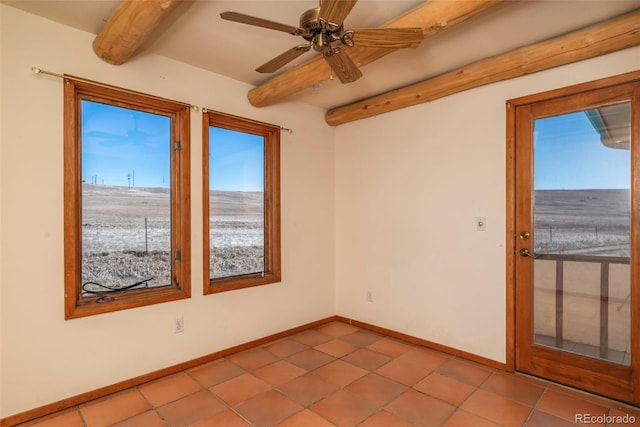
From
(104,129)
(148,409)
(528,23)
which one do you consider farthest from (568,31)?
(148,409)

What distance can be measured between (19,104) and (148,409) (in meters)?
2.17

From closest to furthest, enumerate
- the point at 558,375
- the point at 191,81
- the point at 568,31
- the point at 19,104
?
the point at 19,104
the point at 568,31
the point at 558,375
the point at 191,81

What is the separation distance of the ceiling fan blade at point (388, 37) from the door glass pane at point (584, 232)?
1.51 metres

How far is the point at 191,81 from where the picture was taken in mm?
2939

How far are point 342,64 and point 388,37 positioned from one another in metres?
0.34

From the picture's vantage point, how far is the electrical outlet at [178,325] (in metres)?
2.82

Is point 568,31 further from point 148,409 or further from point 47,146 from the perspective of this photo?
point 148,409

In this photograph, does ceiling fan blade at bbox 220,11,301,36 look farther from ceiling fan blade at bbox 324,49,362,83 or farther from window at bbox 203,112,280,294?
window at bbox 203,112,280,294

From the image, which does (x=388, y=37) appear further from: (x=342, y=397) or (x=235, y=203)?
(x=342, y=397)

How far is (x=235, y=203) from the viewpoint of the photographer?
339cm

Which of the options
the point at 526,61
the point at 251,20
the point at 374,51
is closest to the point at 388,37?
the point at 374,51

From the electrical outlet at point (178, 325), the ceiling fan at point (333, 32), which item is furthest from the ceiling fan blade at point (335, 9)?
the electrical outlet at point (178, 325)

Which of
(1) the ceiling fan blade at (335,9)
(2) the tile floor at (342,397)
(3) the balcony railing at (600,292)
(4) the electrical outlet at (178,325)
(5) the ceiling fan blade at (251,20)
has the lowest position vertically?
(2) the tile floor at (342,397)

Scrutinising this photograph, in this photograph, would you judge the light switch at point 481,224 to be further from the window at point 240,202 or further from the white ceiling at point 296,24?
the window at point 240,202
